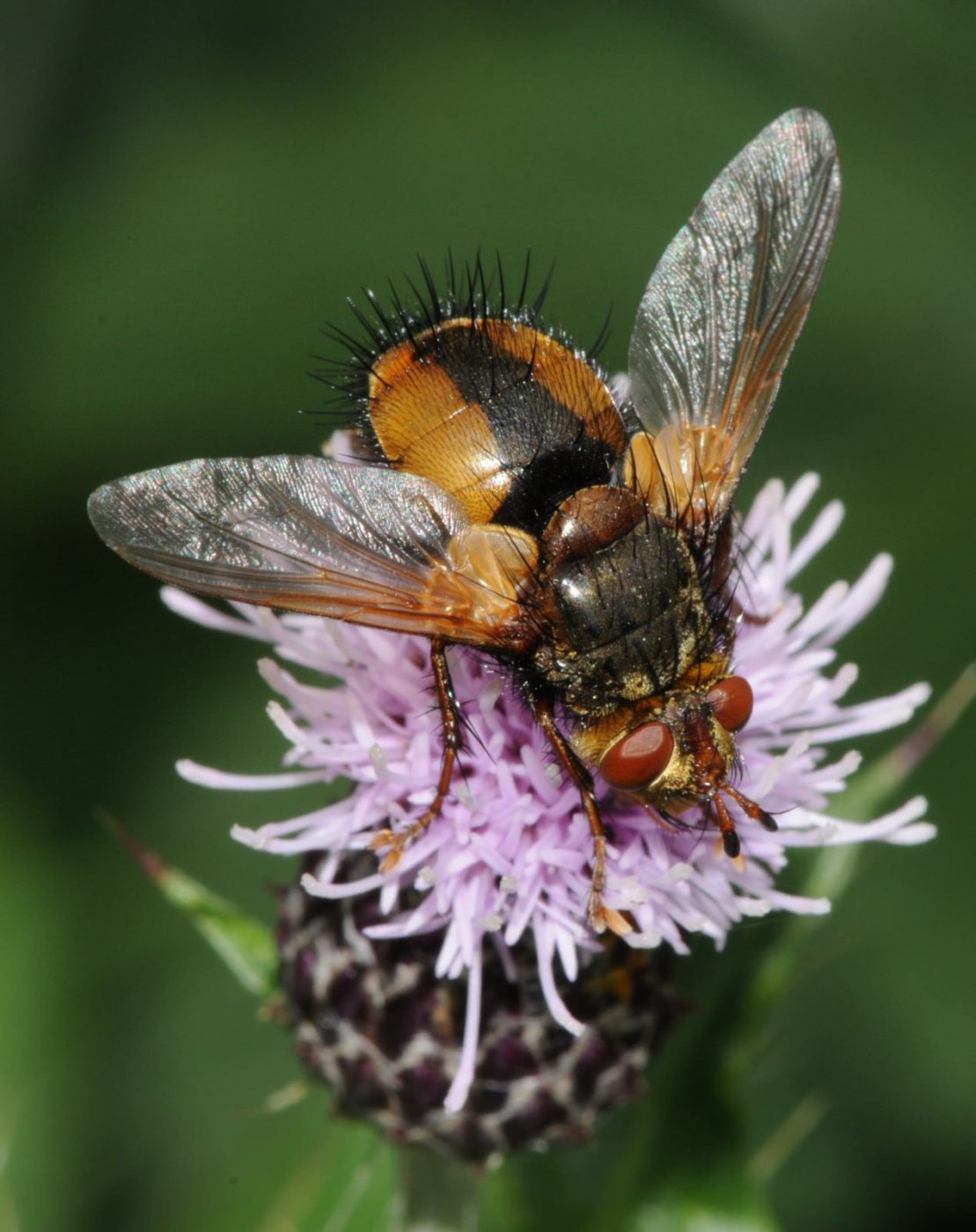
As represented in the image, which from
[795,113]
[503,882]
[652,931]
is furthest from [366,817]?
[795,113]

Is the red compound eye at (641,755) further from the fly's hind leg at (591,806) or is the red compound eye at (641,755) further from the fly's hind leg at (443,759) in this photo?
the fly's hind leg at (443,759)

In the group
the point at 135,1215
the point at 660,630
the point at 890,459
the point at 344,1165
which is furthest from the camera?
the point at 890,459

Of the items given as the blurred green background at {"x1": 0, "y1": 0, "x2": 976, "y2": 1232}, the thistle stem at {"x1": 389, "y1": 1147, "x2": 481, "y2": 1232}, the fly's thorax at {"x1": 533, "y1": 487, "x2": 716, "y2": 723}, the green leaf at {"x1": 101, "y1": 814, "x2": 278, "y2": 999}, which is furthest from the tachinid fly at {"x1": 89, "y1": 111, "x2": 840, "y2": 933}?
the blurred green background at {"x1": 0, "y1": 0, "x2": 976, "y2": 1232}

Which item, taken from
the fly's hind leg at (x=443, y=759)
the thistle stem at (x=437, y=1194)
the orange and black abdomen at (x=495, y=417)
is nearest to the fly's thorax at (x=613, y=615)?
the orange and black abdomen at (x=495, y=417)

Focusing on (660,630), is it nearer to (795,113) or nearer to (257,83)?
(795,113)

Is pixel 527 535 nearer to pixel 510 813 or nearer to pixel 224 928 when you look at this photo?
pixel 510 813

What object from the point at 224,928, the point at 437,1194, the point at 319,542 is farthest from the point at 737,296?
the point at 437,1194

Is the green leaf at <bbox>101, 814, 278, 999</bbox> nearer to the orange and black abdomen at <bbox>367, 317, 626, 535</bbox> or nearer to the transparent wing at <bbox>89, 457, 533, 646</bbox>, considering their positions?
the transparent wing at <bbox>89, 457, 533, 646</bbox>
